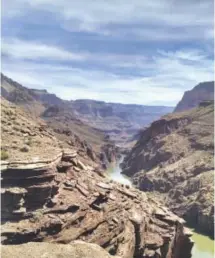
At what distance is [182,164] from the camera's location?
412 feet

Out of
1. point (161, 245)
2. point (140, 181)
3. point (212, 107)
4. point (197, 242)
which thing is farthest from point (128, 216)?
point (212, 107)

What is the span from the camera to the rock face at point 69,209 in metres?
36.5

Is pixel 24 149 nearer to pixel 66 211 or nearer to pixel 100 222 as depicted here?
pixel 66 211

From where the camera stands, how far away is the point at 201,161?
119m

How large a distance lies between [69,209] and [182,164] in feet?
292

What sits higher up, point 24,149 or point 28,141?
point 28,141

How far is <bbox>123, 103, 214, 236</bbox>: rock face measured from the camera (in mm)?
95000

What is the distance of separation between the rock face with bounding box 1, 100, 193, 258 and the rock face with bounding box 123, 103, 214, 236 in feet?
129

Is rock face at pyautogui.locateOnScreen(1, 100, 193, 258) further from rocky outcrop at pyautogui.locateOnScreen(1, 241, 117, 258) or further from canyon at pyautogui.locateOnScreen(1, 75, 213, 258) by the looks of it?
rocky outcrop at pyautogui.locateOnScreen(1, 241, 117, 258)

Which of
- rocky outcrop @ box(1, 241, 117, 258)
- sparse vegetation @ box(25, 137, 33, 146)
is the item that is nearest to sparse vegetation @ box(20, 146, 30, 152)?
sparse vegetation @ box(25, 137, 33, 146)

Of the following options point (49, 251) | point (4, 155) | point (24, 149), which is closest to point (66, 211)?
point (4, 155)

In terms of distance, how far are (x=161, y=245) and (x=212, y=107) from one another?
436 feet

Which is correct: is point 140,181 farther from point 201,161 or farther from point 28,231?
point 28,231

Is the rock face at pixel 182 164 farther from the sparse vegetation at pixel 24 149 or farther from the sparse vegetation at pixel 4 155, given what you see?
the sparse vegetation at pixel 4 155
